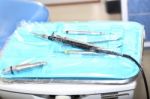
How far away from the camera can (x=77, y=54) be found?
68 cm

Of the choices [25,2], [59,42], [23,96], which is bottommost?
[23,96]

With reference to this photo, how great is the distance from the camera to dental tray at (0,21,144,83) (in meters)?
0.61

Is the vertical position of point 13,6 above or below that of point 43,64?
above

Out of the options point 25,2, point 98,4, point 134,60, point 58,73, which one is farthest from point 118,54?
point 98,4

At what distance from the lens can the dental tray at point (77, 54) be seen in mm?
607

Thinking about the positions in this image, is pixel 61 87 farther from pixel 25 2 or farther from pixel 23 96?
pixel 25 2

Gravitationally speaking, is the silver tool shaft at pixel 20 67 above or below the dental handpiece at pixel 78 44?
below

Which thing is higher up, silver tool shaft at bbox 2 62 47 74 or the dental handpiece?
the dental handpiece

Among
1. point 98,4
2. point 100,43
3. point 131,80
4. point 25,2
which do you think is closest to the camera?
point 131,80

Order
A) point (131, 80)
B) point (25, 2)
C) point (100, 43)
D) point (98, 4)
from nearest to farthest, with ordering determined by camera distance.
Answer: point (131, 80) → point (100, 43) → point (25, 2) → point (98, 4)

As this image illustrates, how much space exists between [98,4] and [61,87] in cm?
125

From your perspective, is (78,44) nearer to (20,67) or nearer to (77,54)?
(77,54)

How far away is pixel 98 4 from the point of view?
5.84ft

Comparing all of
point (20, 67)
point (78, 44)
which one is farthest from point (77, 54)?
point (20, 67)
